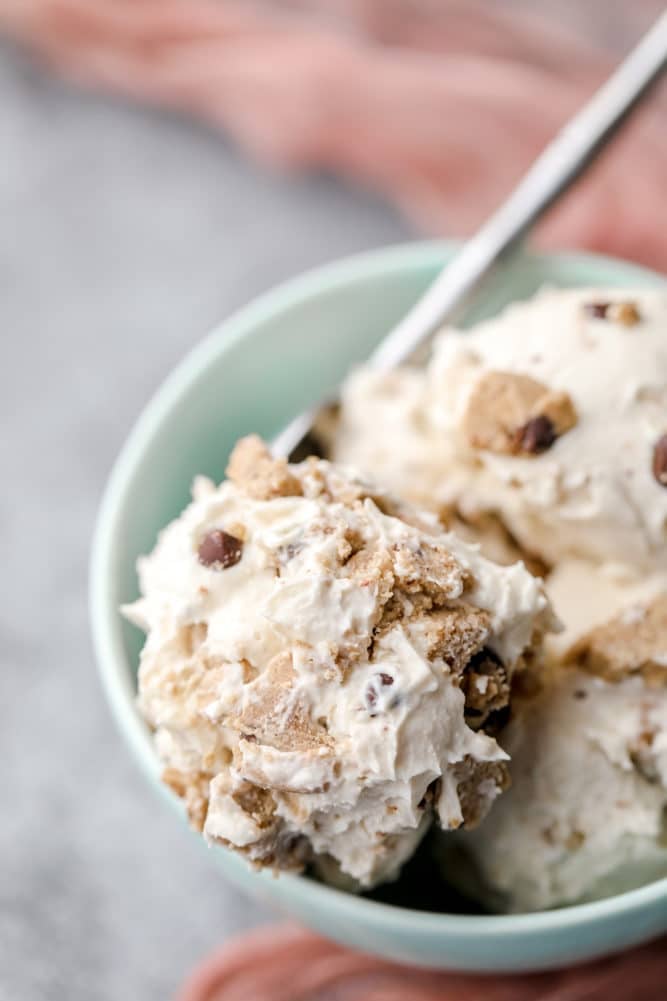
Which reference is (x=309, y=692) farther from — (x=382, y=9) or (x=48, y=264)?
(x=382, y=9)

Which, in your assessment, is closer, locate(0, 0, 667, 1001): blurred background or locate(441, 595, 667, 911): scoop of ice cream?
locate(441, 595, 667, 911): scoop of ice cream

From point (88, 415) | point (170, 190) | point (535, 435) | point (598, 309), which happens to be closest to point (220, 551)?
point (535, 435)

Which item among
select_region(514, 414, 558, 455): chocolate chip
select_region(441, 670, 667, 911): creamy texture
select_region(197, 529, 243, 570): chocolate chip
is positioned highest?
select_region(197, 529, 243, 570): chocolate chip

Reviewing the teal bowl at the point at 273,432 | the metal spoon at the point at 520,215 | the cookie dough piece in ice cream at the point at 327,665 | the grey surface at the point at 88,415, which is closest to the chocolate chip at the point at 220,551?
the cookie dough piece in ice cream at the point at 327,665

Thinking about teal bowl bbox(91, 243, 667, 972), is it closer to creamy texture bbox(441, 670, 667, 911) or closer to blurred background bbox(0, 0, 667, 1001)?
creamy texture bbox(441, 670, 667, 911)

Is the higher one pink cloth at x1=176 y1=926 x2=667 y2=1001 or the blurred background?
the blurred background

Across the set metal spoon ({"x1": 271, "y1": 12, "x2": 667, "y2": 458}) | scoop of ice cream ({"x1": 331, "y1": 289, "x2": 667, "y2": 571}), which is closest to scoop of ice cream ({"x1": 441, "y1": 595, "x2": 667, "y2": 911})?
scoop of ice cream ({"x1": 331, "y1": 289, "x2": 667, "y2": 571})
